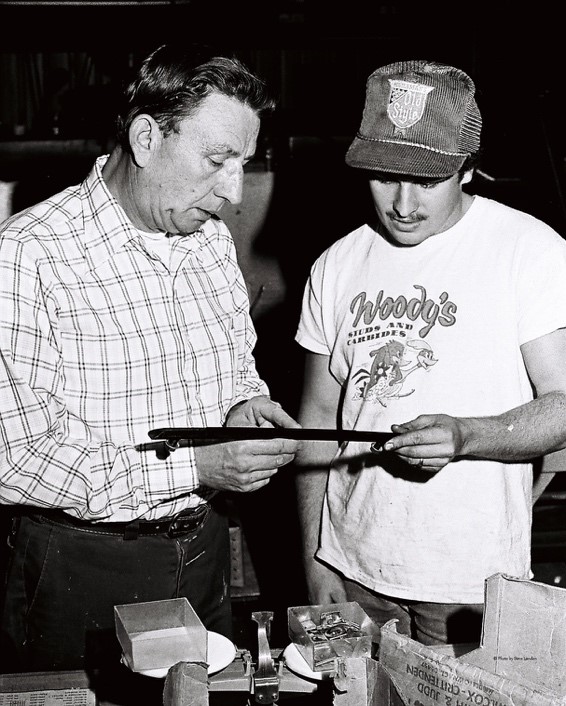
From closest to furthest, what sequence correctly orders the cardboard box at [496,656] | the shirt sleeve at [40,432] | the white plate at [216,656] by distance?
the cardboard box at [496,656] < the white plate at [216,656] < the shirt sleeve at [40,432]

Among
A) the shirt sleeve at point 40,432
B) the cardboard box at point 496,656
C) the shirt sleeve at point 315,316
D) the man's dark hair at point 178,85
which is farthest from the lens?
the shirt sleeve at point 315,316

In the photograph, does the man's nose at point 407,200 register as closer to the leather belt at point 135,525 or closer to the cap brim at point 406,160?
the cap brim at point 406,160

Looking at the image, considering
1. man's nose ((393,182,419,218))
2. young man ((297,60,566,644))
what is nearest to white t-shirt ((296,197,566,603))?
young man ((297,60,566,644))

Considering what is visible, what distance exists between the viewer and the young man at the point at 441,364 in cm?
194

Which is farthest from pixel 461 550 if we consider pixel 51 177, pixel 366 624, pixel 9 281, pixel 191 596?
pixel 51 177

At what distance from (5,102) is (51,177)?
234 inches

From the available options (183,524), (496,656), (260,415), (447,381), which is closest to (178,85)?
(260,415)

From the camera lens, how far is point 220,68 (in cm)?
191

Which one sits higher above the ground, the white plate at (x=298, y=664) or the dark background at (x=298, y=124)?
the dark background at (x=298, y=124)

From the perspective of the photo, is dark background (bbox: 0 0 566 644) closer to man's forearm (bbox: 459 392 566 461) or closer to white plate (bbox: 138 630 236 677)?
man's forearm (bbox: 459 392 566 461)

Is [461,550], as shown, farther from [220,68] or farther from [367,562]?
[220,68]

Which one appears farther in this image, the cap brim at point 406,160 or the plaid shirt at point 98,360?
the cap brim at point 406,160

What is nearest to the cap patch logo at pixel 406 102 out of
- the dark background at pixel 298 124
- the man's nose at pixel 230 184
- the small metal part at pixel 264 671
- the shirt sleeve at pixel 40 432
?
the man's nose at pixel 230 184

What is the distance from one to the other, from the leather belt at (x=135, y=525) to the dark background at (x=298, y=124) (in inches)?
58.7
